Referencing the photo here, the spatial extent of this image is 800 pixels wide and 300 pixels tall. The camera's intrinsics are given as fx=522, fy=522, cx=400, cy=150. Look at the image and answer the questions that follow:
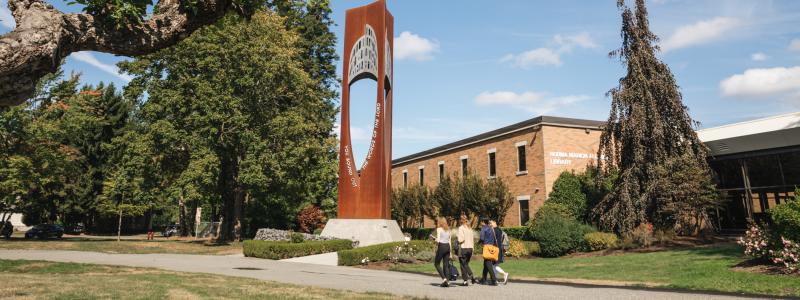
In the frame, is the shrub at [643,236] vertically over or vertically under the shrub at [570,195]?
under

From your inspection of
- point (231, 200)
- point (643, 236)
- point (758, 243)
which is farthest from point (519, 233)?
point (231, 200)

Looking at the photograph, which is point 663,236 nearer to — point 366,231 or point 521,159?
point 521,159

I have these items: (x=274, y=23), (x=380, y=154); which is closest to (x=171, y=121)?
(x=274, y=23)

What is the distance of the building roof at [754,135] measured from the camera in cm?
2350

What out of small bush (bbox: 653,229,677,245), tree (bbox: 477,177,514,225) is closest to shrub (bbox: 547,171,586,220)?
tree (bbox: 477,177,514,225)

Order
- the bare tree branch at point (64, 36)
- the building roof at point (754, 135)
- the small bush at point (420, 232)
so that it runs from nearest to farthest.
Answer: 1. the bare tree branch at point (64, 36)
2. the building roof at point (754, 135)
3. the small bush at point (420, 232)

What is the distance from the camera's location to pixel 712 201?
2188cm

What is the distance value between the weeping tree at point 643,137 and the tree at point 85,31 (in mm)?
21840

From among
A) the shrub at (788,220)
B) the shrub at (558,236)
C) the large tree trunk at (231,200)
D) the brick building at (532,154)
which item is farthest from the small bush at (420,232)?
the shrub at (788,220)

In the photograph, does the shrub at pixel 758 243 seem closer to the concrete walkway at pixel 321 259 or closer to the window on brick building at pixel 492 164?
the concrete walkway at pixel 321 259

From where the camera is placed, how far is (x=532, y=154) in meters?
29.9

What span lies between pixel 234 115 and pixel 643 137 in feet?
71.5

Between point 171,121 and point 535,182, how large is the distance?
71.9 feet

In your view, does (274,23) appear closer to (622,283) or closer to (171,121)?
(171,121)
